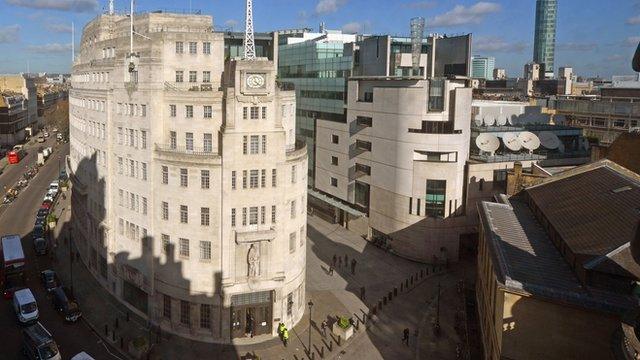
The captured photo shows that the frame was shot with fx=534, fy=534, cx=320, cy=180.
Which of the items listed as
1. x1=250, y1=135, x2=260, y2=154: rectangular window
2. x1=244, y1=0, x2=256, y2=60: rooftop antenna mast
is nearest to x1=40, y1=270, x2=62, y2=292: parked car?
x1=250, y1=135, x2=260, y2=154: rectangular window

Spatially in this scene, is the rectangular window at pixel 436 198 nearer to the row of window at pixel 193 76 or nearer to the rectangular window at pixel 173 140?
the row of window at pixel 193 76

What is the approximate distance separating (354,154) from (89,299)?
147ft

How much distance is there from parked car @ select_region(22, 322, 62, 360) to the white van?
4342 millimetres

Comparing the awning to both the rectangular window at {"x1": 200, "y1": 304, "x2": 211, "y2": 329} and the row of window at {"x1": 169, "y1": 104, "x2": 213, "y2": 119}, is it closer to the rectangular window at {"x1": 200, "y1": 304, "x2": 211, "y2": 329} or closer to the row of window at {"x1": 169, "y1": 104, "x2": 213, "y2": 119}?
the rectangular window at {"x1": 200, "y1": 304, "x2": 211, "y2": 329}

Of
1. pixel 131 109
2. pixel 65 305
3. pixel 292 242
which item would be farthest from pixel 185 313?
pixel 131 109

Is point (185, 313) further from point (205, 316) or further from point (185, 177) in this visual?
point (185, 177)

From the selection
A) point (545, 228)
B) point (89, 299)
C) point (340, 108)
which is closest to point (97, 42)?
point (89, 299)

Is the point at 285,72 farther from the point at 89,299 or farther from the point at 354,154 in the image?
the point at 89,299

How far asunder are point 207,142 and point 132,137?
9749 millimetres

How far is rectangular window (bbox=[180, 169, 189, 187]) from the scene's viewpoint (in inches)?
2019

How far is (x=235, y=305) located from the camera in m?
52.1

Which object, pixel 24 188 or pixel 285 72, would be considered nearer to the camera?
pixel 285 72

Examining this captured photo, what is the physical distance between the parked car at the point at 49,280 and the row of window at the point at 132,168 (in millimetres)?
16345

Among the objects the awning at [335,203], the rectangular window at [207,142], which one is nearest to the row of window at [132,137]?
the rectangular window at [207,142]
